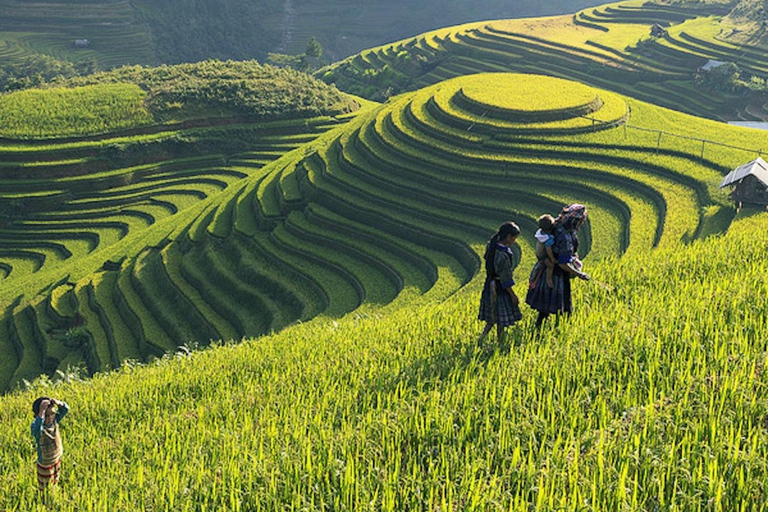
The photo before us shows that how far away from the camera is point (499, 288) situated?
947cm

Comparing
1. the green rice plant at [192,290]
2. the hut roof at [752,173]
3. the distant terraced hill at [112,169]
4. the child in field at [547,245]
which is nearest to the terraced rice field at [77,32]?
the distant terraced hill at [112,169]

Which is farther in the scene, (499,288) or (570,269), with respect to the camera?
(499,288)

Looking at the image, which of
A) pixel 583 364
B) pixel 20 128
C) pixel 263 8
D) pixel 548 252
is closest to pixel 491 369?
pixel 583 364

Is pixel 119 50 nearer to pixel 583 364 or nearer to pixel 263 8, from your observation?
pixel 263 8

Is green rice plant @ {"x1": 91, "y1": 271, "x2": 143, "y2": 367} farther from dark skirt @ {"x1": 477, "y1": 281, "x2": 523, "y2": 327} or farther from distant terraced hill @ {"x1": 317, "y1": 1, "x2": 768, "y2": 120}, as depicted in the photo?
distant terraced hill @ {"x1": 317, "y1": 1, "x2": 768, "y2": 120}

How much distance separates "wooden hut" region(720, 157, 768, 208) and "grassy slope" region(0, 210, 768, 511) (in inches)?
612

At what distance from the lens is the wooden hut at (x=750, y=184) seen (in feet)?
79.4

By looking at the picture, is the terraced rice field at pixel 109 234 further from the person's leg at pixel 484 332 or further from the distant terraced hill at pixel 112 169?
the person's leg at pixel 484 332

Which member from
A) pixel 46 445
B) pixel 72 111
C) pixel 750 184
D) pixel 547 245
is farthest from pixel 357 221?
pixel 72 111

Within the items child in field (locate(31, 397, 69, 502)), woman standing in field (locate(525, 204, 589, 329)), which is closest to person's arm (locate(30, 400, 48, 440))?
child in field (locate(31, 397, 69, 502))

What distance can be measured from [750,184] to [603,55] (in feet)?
192

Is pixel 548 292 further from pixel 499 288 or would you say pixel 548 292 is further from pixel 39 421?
pixel 39 421

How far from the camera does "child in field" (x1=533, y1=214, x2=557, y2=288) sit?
923 cm

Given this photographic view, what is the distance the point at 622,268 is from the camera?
12.9 metres
